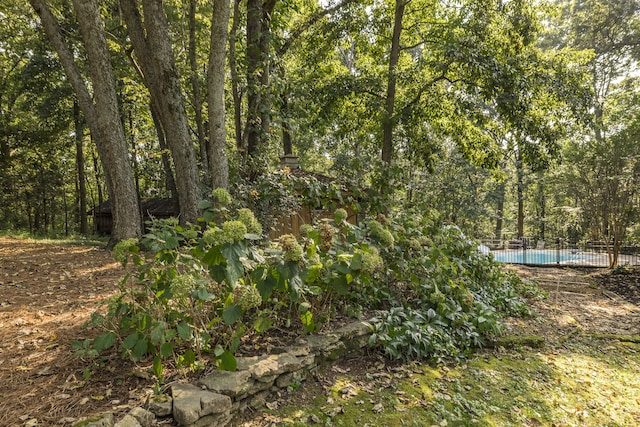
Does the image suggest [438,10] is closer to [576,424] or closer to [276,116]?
[276,116]

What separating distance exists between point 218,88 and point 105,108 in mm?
2002

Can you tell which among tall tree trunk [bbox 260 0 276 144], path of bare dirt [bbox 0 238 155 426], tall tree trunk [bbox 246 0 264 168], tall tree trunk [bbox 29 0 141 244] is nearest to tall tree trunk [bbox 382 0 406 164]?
tall tree trunk [bbox 260 0 276 144]

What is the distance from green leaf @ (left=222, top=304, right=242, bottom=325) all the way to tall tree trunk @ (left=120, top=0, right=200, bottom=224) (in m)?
3.90

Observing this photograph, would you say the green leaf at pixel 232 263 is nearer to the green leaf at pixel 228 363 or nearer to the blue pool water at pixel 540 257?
the green leaf at pixel 228 363

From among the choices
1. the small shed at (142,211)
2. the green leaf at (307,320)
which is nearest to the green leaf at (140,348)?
the green leaf at (307,320)

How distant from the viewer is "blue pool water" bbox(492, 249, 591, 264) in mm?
12567

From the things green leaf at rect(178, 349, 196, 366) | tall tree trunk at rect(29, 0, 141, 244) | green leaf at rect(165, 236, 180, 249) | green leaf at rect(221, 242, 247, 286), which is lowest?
green leaf at rect(178, 349, 196, 366)

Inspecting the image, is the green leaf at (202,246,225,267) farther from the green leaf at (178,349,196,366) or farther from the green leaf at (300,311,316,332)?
the green leaf at (300,311,316,332)

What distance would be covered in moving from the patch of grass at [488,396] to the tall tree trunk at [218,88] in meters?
3.61

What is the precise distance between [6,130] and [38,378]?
1594 centimetres

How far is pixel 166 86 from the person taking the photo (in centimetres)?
525

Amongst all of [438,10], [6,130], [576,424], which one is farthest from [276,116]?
[6,130]

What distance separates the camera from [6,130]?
13.4 metres

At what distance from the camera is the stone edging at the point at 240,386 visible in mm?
1861
